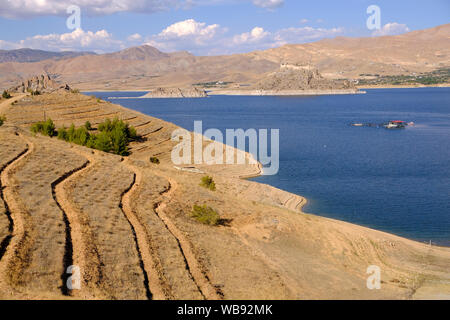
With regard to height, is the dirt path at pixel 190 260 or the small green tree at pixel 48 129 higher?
the small green tree at pixel 48 129

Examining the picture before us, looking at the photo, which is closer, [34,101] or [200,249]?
[200,249]

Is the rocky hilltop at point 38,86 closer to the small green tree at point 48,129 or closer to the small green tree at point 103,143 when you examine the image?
the small green tree at point 48,129

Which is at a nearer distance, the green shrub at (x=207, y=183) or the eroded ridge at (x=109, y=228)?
the eroded ridge at (x=109, y=228)

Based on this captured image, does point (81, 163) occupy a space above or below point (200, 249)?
above

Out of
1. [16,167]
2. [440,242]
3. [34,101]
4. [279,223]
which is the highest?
[34,101]

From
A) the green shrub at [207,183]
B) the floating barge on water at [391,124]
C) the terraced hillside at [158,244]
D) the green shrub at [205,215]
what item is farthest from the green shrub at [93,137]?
the floating barge on water at [391,124]

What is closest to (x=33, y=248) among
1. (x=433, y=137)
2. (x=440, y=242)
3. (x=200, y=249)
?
(x=200, y=249)

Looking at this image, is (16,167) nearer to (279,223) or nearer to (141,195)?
(141,195)
